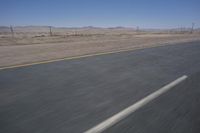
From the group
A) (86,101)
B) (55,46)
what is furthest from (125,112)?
(55,46)

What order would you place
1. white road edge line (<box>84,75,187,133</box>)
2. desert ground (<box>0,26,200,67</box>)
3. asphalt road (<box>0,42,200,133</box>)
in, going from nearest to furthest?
white road edge line (<box>84,75,187,133</box>) → asphalt road (<box>0,42,200,133</box>) → desert ground (<box>0,26,200,67</box>)

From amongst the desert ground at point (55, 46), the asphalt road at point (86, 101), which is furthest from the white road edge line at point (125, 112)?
the desert ground at point (55, 46)

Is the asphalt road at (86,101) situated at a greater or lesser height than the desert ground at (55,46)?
lesser

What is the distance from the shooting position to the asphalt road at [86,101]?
3.24m

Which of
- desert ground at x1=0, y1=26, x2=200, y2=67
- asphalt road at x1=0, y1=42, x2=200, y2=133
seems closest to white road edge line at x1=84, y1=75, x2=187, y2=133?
asphalt road at x1=0, y1=42, x2=200, y2=133

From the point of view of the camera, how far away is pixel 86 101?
4.30 meters

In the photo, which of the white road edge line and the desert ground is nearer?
the white road edge line

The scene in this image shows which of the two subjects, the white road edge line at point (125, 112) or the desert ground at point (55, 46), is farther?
the desert ground at point (55, 46)

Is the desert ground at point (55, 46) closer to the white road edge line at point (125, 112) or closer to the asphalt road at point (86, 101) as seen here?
the asphalt road at point (86, 101)

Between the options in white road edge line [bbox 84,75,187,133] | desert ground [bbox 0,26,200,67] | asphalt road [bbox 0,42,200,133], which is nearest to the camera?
white road edge line [bbox 84,75,187,133]

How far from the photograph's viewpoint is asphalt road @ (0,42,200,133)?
3.24m

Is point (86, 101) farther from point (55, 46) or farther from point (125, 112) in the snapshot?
point (55, 46)

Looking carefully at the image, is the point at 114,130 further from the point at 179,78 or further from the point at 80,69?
the point at 80,69

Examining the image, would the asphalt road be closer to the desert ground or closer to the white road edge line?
the white road edge line
